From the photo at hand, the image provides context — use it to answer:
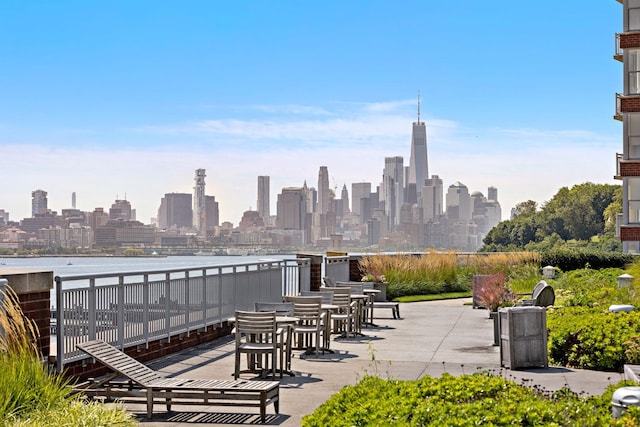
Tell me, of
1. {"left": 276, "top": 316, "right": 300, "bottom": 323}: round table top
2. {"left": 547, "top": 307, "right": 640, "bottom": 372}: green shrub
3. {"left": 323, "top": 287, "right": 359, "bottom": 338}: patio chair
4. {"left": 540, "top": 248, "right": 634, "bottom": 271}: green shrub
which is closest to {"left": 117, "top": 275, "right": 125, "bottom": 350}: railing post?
{"left": 276, "top": 316, "right": 300, "bottom": 323}: round table top

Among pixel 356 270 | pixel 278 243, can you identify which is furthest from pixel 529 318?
A: pixel 278 243

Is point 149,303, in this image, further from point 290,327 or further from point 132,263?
point 132,263

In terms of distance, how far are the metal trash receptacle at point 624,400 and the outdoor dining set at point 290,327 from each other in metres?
6.85

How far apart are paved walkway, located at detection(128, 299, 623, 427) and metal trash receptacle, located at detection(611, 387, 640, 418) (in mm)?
2394

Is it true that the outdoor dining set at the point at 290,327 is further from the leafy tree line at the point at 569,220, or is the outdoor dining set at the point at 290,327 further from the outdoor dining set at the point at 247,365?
the leafy tree line at the point at 569,220

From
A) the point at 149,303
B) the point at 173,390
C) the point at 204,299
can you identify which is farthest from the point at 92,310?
the point at 204,299

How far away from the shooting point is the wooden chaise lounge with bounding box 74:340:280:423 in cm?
1075

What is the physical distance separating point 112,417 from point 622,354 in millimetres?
9083

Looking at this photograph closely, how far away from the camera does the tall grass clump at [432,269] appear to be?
3322 centimetres

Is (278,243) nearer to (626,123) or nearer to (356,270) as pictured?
(626,123)

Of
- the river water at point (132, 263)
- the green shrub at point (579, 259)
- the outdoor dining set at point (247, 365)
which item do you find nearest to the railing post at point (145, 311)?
the outdoor dining set at point (247, 365)

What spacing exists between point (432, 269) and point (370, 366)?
68.1 ft

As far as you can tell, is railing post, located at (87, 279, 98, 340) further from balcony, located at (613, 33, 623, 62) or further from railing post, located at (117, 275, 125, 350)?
balcony, located at (613, 33, 623, 62)

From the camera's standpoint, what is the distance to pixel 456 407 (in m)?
7.89
